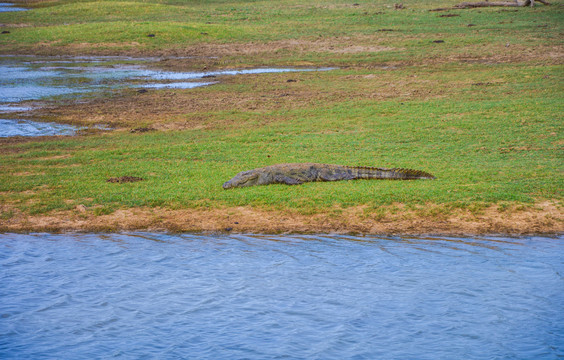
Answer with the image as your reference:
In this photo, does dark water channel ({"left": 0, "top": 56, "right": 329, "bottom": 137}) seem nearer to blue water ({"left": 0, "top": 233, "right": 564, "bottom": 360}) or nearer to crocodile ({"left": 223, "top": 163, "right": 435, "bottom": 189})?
crocodile ({"left": 223, "top": 163, "right": 435, "bottom": 189})

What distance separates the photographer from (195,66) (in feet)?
94.1

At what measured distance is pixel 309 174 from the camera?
11180mm

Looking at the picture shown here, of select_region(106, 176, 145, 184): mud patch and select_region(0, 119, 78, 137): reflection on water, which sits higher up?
select_region(0, 119, 78, 137): reflection on water

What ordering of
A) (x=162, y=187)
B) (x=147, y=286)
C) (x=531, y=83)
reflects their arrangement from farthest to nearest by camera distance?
(x=531, y=83) → (x=162, y=187) → (x=147, y=286)

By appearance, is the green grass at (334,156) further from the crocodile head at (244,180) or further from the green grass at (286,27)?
the green grass at (286,27)

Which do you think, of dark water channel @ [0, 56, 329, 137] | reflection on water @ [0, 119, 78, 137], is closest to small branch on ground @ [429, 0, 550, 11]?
dark water channel @ [0, 56, 329, 137]

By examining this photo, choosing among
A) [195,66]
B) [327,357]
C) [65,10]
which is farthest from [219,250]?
[65,10]

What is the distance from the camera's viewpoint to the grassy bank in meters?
10.0

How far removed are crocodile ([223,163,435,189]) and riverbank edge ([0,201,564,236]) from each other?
1126 millimetres

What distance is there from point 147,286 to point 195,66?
886 inches

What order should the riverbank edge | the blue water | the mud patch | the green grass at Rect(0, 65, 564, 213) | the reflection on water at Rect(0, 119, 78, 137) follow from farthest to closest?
the reflection on water at Rect(0, 119, 78, 137), the mud patch, the green grass at Rect(0, 65, 564, 213), the riverbank edge, the blue water

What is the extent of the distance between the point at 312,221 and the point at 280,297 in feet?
8.38

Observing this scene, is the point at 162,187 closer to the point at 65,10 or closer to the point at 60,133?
the point at 60,133

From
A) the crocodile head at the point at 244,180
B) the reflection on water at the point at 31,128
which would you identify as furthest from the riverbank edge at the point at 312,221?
the reflection on water at the point at 31,128
